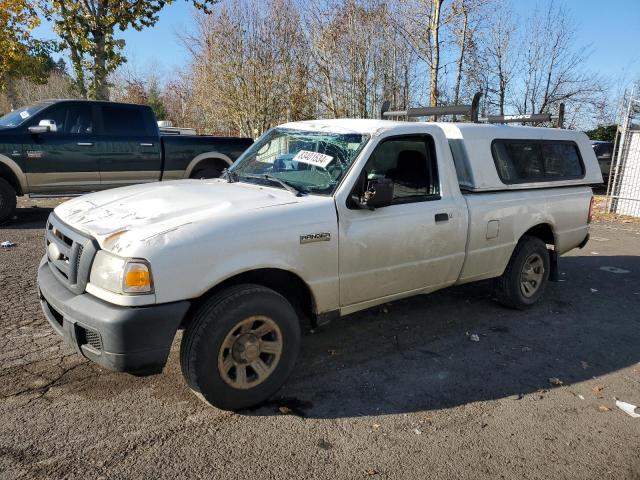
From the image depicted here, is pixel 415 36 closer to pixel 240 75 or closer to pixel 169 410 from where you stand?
pixel 240 75

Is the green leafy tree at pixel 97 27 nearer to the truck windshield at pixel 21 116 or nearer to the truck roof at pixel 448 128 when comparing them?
the truck windshield at pixel 21 116

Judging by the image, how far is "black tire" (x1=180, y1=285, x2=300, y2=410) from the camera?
116 inches

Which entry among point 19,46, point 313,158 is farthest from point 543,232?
point 19,46

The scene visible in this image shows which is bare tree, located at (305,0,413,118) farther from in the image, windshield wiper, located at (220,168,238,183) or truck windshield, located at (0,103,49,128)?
windshield wiper, located at (220,168,238,183)

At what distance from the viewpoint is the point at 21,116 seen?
852cm

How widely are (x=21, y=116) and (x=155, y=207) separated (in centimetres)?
686

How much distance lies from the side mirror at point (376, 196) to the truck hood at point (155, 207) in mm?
487

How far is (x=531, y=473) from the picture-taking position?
2754mm

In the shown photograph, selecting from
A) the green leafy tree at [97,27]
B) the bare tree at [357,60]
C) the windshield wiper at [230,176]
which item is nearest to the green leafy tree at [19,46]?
the green leafy tree at [97,27]

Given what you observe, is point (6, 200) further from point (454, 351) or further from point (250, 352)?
point (454, 351)

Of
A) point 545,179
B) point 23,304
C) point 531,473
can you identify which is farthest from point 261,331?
point 545,179

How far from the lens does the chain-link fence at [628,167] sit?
11.5m

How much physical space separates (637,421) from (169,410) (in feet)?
10.2

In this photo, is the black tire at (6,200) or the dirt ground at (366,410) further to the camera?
the black tire at (6,200)
